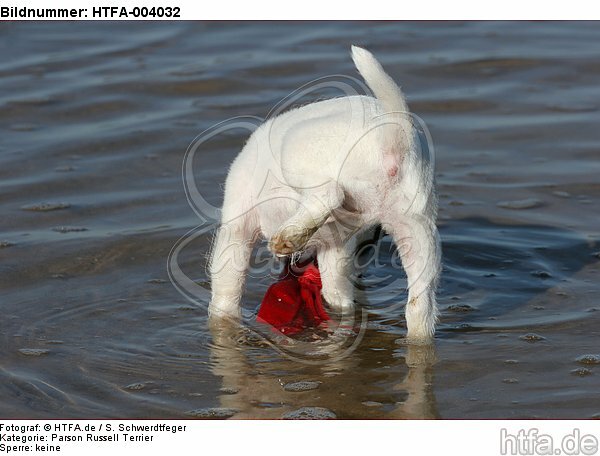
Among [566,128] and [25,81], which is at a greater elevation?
[25,81]

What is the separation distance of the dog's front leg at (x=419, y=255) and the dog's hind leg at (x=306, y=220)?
41 cm

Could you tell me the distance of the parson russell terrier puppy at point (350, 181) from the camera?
5102 millimetres

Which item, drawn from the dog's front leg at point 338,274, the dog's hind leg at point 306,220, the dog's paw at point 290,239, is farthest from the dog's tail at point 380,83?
the dog's front leg at point 338,274

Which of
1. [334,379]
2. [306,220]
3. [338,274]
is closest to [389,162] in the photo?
[306,220]

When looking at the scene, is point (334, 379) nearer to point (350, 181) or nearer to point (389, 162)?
point (350, 181)

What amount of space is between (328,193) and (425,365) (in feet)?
4.70

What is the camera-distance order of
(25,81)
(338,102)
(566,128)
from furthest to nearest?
(25,81) < (566,128) < (338,102)

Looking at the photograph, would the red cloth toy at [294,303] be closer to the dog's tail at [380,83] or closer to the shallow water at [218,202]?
the shallow water at [218,202]

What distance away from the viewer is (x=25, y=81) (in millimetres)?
11289

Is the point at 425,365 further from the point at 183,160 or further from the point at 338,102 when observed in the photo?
the point at 183,160

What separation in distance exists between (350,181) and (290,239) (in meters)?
0.43

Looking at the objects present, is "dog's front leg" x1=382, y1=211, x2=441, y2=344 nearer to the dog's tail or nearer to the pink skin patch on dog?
the pink skin patch on dog

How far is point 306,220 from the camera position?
198 inches
